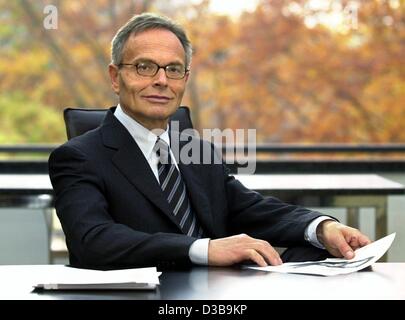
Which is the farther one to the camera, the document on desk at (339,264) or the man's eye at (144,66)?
the man's eye at (144,66)

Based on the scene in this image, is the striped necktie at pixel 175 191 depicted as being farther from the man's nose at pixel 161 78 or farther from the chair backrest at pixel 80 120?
the chair backrest at pixel 80 120

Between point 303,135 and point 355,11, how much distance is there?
1.14 m

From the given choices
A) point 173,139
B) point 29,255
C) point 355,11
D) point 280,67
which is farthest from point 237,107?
point 173,139

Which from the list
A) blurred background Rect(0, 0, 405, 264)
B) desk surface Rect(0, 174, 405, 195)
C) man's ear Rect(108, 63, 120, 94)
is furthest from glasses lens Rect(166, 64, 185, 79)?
blurred background Rect(0, 0, 405, 264)

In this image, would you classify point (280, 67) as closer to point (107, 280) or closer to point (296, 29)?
point (296, 29)

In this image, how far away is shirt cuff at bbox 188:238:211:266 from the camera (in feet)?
5.16

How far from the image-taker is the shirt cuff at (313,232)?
172cm

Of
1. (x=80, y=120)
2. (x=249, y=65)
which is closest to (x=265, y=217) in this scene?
(x=80, y=120)

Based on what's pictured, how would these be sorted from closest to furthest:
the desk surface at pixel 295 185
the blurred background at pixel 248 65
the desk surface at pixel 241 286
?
the desk surface at pixel 241 286 → the desk surface at pixel 295 185 → the blurred background at pixel 248 65

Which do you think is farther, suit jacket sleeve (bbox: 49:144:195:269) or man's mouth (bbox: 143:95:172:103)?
man's mouth (bbox: 143:95:172:103)

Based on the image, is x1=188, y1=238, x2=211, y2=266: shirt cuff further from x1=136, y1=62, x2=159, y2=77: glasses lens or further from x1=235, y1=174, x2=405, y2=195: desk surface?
x1=235, y1=174, x2=405, y2=195: desk surface

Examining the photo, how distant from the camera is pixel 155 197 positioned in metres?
1.83

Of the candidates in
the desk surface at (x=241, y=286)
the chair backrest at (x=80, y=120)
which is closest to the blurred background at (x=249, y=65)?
the chair backrest at (x=80, y=120)

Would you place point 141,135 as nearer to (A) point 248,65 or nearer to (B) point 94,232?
(B) point 94,232
